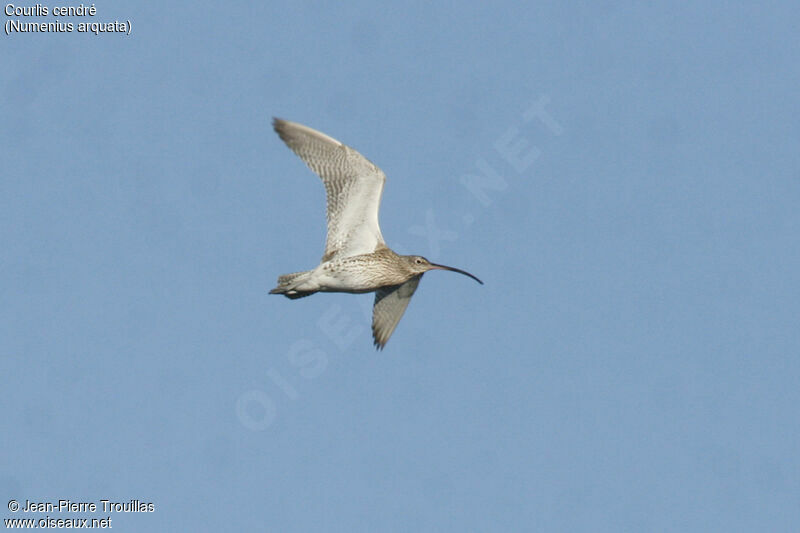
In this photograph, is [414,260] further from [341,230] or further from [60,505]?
[60,505]

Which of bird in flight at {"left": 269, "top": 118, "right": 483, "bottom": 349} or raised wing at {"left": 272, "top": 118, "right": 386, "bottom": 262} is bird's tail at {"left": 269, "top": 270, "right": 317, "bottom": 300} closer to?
bird in flight at {"left": 269, "top": 118, "right": 483, "bottom": 349}

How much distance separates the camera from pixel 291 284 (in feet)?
62.5

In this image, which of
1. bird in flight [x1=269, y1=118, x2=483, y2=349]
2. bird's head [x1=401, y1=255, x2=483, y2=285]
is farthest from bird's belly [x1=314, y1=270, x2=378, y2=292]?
bird's head [x1=401, y1=255, x2=483, y2=285]

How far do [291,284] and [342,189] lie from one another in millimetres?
1829

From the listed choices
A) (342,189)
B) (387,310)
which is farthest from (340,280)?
(387,310)

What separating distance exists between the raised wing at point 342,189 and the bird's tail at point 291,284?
63 centimetres

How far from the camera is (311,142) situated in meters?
19.4

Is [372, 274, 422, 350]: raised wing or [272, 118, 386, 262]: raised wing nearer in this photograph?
[272, 118, 386, 262]: raised wing

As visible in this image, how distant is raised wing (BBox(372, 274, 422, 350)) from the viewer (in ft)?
69.7

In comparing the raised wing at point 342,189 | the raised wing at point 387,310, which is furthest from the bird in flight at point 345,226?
the raised wing at point 387,310

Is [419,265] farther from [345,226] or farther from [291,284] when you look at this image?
[291,284]

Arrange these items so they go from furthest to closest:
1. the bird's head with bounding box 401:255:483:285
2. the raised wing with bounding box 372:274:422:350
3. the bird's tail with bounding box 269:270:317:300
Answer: the raised wing with bounding box 372:274:422:350
the bird's head with bounding box 401:255:483:285
the bird's tail with bounding box 269:270:317:300

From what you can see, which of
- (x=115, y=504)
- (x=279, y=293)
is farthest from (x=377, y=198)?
(x=115, y=504)

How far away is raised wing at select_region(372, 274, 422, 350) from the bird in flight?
1.42 metres
